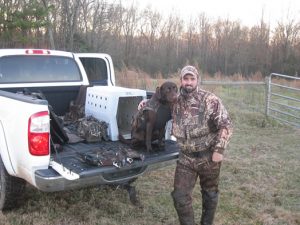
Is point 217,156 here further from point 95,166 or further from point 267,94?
point 267,94

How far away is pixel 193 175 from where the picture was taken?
3.81 metres

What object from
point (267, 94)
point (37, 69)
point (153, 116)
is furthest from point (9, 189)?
point (267, 94)

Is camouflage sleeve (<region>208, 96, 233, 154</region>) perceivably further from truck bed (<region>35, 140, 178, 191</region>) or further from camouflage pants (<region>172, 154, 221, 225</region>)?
truck bed (<region>35, 140, 178, 191</region>)

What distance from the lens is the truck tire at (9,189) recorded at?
3994 millimetres

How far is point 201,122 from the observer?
368 cm

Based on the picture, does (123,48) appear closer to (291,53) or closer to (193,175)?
(291,53)

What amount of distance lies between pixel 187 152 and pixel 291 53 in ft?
128

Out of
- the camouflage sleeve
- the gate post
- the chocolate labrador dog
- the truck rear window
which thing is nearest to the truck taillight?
the chocolate labrador dog

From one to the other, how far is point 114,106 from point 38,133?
4.35 feet

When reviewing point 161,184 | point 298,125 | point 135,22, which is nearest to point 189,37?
point 135,22

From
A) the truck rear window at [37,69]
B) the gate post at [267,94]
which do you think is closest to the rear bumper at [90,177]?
the truck rear window at [37,69]

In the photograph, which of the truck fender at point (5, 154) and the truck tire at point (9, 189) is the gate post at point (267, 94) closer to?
the truck tire at point (9, 189)

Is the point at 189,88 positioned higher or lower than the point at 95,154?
higher

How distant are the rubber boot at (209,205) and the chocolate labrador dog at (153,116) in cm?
83
